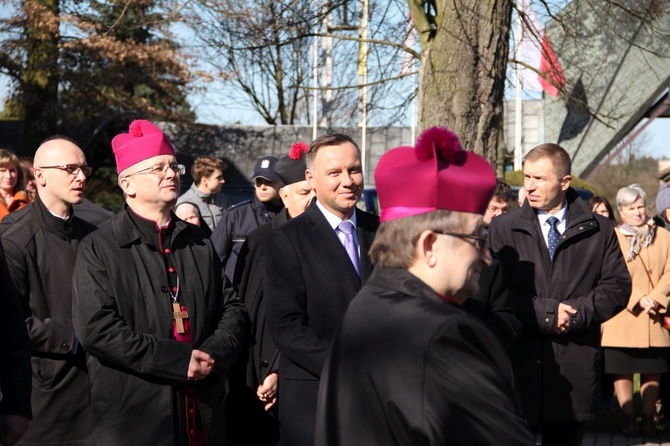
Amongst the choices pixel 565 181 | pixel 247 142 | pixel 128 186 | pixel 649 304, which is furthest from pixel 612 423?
pixel 247 142

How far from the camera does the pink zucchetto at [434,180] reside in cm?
286

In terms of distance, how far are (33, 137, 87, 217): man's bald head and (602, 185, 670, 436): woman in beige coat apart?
17.2 feet

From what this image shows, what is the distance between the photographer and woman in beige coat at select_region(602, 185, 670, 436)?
9.12 metres

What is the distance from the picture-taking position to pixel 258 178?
8.16m

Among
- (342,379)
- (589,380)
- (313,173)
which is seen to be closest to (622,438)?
(589,380)

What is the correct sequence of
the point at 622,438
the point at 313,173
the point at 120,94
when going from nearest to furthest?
1. the point at 313,173
2. the point at 622,438
3. the point at 120,94

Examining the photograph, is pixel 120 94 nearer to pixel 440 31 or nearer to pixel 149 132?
pixel 440 31

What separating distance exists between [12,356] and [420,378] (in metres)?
2.24

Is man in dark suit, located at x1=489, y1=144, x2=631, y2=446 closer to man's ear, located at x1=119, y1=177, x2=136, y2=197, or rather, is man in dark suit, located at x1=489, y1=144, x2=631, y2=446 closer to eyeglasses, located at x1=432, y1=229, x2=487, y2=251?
man's ear, located at x1=119, y1=177, x2=136, y2=197

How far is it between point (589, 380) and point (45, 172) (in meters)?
3.18

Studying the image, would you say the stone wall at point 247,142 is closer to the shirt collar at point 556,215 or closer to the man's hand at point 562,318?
the shirt collar at point 556,215

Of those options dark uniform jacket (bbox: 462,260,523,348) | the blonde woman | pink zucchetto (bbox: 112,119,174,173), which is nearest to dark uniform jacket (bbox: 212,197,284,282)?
the blonde woman

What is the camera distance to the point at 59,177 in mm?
5441

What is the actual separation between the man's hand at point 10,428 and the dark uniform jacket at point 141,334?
479mm
